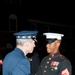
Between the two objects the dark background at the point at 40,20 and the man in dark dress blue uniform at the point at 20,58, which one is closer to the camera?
the man in dark dress blue uniform at the point at 20,58

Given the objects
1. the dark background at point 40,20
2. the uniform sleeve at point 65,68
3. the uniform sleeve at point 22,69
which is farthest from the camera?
the dark background at point 40,20

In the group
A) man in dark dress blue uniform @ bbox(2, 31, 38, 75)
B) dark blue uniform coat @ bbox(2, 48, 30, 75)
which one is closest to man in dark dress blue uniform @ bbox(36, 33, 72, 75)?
man in dark dress blue uniform @ bbox(2, 31, 38, 75)

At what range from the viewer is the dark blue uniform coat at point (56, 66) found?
440 centimetres

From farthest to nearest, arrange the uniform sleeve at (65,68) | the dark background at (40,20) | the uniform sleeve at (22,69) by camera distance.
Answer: the dark background at (40,20)
the uniform sleeve at (65,68)
the uniform sleeve at (22,69)

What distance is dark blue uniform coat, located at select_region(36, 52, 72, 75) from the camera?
14.4 ft

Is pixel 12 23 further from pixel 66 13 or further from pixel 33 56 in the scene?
pixel 33 56

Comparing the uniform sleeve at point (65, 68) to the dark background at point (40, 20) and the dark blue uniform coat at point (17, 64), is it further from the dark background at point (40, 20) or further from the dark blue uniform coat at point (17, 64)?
the dark background at point (40, 20)

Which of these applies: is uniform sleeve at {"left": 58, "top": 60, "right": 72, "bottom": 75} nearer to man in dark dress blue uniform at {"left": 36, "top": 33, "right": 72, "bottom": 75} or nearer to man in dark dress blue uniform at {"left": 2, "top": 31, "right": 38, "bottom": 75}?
man in dark dress blue uniform at {"left": 36, "top": 33, "right": 72, "bottom": 75}

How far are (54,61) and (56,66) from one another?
6.2 inches

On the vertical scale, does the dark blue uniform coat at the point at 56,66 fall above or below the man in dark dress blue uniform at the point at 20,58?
below

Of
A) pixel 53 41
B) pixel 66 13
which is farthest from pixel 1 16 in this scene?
pixel 53 41

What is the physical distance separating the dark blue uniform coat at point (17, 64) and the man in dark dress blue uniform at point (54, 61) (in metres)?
0.99

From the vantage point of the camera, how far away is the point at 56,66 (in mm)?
4547

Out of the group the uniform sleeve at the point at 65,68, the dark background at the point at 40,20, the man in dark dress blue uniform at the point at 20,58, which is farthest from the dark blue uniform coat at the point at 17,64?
the dark background at the point at 40,20
